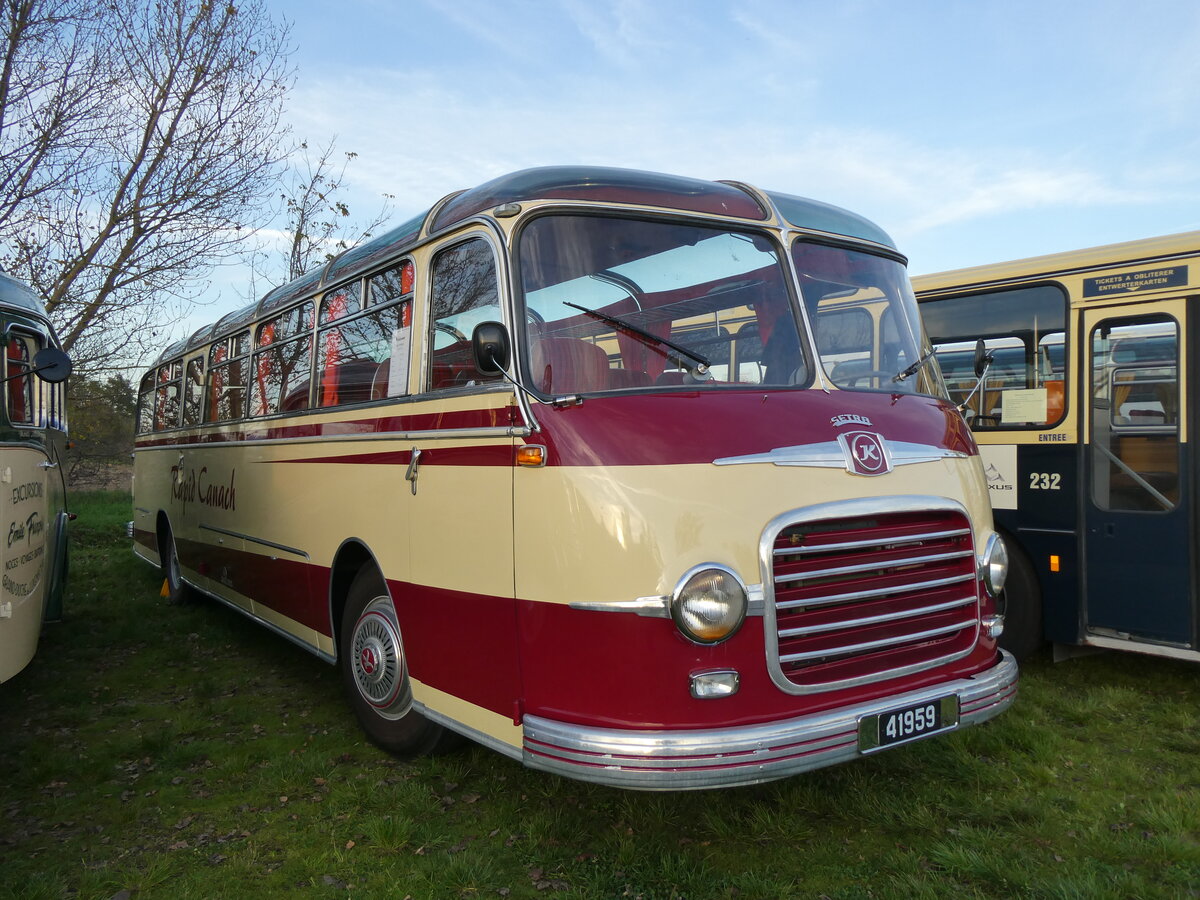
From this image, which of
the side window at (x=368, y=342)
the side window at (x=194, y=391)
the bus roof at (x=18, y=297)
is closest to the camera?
the side window at (x=368, y=342)

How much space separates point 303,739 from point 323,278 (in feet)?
9.42

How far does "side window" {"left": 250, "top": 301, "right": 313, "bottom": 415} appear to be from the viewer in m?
5.93

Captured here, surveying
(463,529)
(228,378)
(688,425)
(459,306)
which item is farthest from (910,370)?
(228,378)

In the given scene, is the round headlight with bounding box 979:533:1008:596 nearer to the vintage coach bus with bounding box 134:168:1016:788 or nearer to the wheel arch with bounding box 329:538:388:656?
the vintage coach bus with bounding box 134:168:1016:788

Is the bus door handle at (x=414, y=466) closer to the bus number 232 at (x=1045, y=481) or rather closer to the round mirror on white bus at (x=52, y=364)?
the round mirror on white bus at (x=52, y=364)

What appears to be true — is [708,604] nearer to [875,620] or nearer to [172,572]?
[875,620]

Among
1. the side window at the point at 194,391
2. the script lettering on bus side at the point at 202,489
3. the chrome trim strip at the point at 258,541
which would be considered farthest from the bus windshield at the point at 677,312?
the side window at the point at 194,391

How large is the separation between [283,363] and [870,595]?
4502mm

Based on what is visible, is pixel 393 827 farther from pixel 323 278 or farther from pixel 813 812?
pixel 323 278

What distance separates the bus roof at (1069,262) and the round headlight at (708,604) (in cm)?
443

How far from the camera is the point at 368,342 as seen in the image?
5023mm

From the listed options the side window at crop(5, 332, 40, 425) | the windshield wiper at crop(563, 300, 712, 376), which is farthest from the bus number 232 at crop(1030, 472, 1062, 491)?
the side window at crop(5, 332, 40, 425)

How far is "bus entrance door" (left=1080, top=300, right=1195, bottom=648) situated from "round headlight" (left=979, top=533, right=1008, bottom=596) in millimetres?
2341

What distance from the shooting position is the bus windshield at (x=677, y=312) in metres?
A: 3.72
